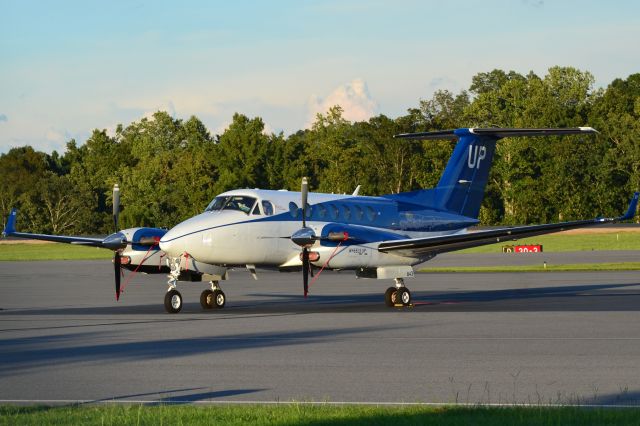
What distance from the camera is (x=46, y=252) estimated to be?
309 feet

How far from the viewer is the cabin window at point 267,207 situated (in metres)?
29.8

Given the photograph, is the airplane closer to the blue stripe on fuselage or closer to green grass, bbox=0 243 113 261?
the blue stripe on fuselage

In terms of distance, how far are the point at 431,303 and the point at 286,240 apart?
4.75 m

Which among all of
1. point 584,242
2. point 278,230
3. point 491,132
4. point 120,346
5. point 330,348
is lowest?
point 330,348

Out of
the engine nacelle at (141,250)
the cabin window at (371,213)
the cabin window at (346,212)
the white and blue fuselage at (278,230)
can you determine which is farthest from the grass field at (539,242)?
the engine nacelle at (141,250)

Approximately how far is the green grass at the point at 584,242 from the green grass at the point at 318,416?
70.5 m

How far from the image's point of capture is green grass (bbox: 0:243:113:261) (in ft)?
281

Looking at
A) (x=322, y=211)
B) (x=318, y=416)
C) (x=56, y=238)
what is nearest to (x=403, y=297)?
(x=322, y=211)

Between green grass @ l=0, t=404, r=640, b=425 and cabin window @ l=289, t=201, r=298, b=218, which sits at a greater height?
cabin window @ l=289, t=201, r=298, b=218

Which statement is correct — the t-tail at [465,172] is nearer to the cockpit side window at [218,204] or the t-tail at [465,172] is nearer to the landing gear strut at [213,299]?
the cockpit side window at [218,204]

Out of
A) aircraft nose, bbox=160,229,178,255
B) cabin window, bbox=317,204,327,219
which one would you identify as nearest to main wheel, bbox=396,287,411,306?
cabin window, bbox=317,204,327,219

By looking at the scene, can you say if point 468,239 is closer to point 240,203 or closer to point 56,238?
point 240,203

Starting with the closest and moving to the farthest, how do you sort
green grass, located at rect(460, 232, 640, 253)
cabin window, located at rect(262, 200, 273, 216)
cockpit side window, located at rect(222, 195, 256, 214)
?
cockpit side window, located at rect(222, 195, 256, 214), cabin window, located at rect(262, 200, 273, 216), green grass, located at rect(460, 232, 640, 253)

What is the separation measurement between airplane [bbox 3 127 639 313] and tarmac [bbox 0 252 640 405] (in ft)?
3.71
